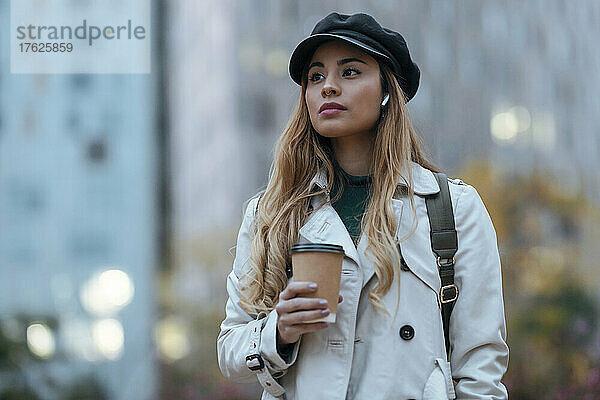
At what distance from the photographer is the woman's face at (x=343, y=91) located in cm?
224

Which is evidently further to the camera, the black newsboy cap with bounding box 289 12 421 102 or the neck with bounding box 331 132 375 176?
the neck with bounding box 331 132 375 176

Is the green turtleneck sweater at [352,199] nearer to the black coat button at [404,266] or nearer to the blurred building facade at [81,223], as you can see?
the black coat button at [404,266]

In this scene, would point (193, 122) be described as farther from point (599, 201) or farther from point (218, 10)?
point (599, 201)

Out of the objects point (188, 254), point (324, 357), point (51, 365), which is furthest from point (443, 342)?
point (51, 365)

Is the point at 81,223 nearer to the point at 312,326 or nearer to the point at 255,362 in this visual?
the point at 255,362

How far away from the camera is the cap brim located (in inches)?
87.1

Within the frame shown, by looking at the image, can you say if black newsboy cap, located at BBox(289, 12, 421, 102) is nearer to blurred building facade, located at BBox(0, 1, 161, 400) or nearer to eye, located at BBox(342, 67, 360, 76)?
eye, located at BBox(342, 67, 360, 76)

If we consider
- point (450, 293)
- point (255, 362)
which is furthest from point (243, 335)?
point (450, 293)

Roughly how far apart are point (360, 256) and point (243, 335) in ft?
1.18

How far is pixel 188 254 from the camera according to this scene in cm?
516

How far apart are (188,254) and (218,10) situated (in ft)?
5.06

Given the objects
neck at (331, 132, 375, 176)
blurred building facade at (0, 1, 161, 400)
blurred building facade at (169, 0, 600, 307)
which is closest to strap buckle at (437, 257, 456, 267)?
neck at (331, 132, 375, 176)

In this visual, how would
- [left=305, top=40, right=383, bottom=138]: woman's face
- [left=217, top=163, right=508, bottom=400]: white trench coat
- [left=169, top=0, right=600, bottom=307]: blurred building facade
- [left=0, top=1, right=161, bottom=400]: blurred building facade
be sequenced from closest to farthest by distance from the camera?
1. [left=217, top=163, right=508, bottom=400]: white trench coat
2. [left=305, top=40, right=383, bottom=138]: woman's face
3. [left=0, top=1, right=161, bottom=400]: blurred building facade
4. [left=169, top=0, right=600, bottom=307]: blurred building facade

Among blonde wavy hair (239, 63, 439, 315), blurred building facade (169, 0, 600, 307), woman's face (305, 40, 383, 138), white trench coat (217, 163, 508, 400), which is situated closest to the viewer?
white trench coat (217, 163, 508, 400)
